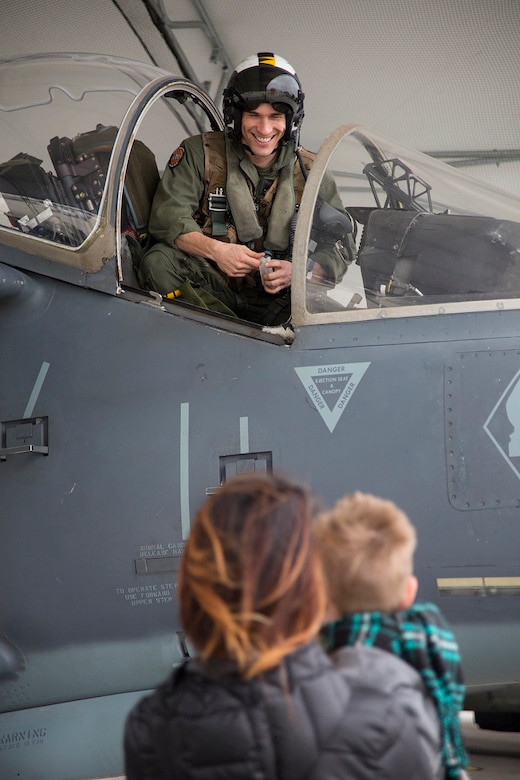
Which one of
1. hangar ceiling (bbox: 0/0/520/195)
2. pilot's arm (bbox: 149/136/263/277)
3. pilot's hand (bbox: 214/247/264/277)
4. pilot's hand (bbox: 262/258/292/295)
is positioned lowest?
pilot's hand (bbox: 262/258/292/295)

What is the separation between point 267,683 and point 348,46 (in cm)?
1010

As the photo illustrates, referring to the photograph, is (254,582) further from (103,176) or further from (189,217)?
(189,217)

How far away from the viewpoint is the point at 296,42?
1062 cm

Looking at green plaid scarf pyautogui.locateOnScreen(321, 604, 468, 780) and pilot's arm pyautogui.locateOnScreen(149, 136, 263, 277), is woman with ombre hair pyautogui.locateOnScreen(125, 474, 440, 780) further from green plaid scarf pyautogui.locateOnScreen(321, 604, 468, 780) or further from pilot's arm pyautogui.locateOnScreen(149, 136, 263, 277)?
pilot's arm pyautogui.locateOnScreen(149, 136, 263, 277)

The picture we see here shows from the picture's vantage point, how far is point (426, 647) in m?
1.98

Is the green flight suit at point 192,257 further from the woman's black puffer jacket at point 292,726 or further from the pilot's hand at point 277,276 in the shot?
the woman's black puffer jacket at point 292,726

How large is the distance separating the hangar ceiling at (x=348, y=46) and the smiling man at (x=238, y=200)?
5886 mm

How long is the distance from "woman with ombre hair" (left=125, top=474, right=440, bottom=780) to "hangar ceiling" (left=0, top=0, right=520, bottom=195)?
9.13 m

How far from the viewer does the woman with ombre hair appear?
1616mm

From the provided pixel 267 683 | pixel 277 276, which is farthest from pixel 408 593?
pixel 277 276

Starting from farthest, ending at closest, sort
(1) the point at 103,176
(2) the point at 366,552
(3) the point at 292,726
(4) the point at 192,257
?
(4) the point at 192,257 < (1) the point at 103,176 < (2) the point at 366,552 < (3) the point at 292,726

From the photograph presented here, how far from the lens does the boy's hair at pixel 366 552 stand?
1.82 metres

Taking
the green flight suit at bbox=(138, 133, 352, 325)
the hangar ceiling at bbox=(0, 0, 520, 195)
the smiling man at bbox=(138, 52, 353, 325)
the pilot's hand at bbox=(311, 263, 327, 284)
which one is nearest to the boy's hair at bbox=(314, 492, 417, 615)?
the pilot's hand at bbox=(311, 263, 327, 284)

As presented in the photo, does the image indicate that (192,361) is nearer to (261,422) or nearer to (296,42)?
(261,422)
